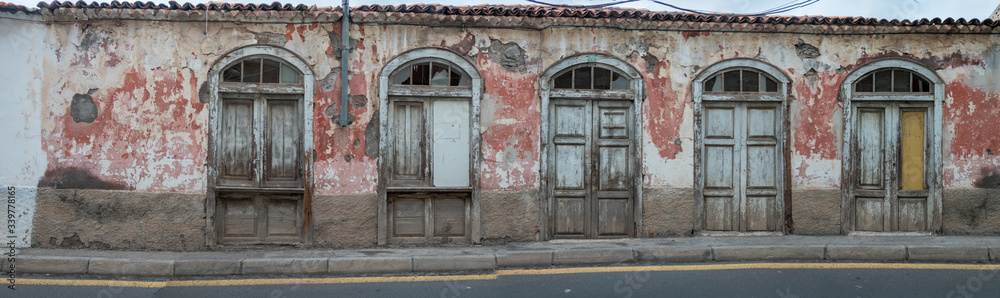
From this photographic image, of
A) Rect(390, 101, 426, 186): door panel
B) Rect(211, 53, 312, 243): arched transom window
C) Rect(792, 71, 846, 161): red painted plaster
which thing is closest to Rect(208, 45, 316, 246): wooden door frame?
Rect(211, 53, 312, 243): arched transom window

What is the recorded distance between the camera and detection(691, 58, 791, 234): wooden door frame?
8977 millimetres

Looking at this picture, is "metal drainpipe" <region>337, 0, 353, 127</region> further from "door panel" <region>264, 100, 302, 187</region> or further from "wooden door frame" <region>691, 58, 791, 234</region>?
"wooden door frame" <region>691, 58, 791, 234</region>

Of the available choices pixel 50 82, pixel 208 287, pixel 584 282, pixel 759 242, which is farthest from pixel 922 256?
pixel 50 82

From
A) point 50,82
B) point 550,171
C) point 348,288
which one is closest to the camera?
point 348,288

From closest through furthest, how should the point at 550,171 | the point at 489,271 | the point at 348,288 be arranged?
the point at 348,288
the point at 489,271
the point at 550,171

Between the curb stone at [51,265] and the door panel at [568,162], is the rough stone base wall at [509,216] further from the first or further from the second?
the curb stone at [51,265]

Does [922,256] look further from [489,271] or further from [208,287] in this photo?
[208,287]

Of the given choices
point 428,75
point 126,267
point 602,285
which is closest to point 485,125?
point 428,75

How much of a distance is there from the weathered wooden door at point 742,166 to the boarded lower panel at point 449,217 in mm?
3084

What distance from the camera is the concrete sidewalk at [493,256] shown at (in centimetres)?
731

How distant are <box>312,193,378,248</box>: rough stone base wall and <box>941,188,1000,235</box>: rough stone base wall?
7222mm

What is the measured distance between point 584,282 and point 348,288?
219 centimetres

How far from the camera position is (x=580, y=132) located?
29.5 feet

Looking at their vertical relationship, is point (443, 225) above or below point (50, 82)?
below
